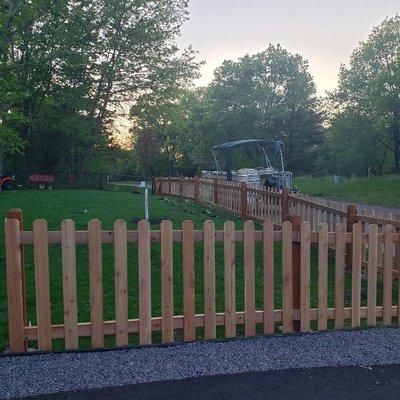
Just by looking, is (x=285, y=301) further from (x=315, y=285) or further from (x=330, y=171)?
(x=330, y=171)

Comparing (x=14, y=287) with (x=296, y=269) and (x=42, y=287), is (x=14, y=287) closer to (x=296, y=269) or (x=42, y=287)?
(x=42, y=287)

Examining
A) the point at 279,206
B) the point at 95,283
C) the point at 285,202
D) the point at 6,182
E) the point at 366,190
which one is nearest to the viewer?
the point at 95,283

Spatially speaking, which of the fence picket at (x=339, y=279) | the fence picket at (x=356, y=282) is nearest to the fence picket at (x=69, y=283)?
the fence picket at (x=339, y=279)

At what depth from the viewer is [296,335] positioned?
15.6ft

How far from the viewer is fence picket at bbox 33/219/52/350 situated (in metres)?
4.22

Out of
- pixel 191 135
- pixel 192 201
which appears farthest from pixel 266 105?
pixel 192 201

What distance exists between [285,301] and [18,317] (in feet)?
8.57

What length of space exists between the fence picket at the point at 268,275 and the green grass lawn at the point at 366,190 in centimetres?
1906

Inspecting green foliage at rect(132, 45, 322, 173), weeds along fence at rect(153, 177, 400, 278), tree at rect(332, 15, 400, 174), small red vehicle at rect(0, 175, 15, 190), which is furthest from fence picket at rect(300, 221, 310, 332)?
green foliage at rect(132, 45, 322, 173)

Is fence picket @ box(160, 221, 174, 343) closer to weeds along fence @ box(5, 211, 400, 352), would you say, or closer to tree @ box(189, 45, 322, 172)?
weeds along fence @ box(5, 211, 400, 352)

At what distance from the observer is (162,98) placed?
A: 3356cm

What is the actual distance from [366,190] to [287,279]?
2549 cm

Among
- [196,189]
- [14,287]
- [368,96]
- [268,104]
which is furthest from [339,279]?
[268,104]

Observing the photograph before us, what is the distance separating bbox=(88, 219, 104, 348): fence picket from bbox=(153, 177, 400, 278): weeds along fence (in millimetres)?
2074
